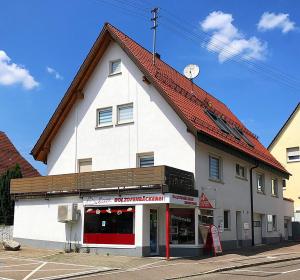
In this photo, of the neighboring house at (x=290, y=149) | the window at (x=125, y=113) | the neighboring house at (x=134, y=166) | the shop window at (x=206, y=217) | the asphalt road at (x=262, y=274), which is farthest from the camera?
the neighboring house at (x=290, y=149)

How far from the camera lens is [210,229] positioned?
2253cm

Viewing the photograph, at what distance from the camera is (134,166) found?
2408 centimetres

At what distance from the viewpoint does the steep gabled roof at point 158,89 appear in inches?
912

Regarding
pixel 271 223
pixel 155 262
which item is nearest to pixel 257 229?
pixel 271 223

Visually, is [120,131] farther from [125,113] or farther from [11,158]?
[11,158]

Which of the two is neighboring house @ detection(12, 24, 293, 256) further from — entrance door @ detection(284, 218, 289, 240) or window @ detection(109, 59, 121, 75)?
entrance door @ detection(284, 218, 289, 240)

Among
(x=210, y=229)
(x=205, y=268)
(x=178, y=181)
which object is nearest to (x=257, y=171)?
(x=210, y=229)

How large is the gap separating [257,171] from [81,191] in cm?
1195

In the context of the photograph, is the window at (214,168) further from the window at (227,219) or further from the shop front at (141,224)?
the shop front at (141,224)

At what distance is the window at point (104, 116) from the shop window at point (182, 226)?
6.13 m

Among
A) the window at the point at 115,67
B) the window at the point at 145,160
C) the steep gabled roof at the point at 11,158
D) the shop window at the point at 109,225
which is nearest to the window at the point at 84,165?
the window at the point at 145,160

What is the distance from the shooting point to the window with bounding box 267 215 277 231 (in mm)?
31562

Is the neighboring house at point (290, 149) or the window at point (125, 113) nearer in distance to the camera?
the window at point (125, 113)

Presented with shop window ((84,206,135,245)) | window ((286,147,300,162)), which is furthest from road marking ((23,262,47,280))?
window ((286,147,300,162))
